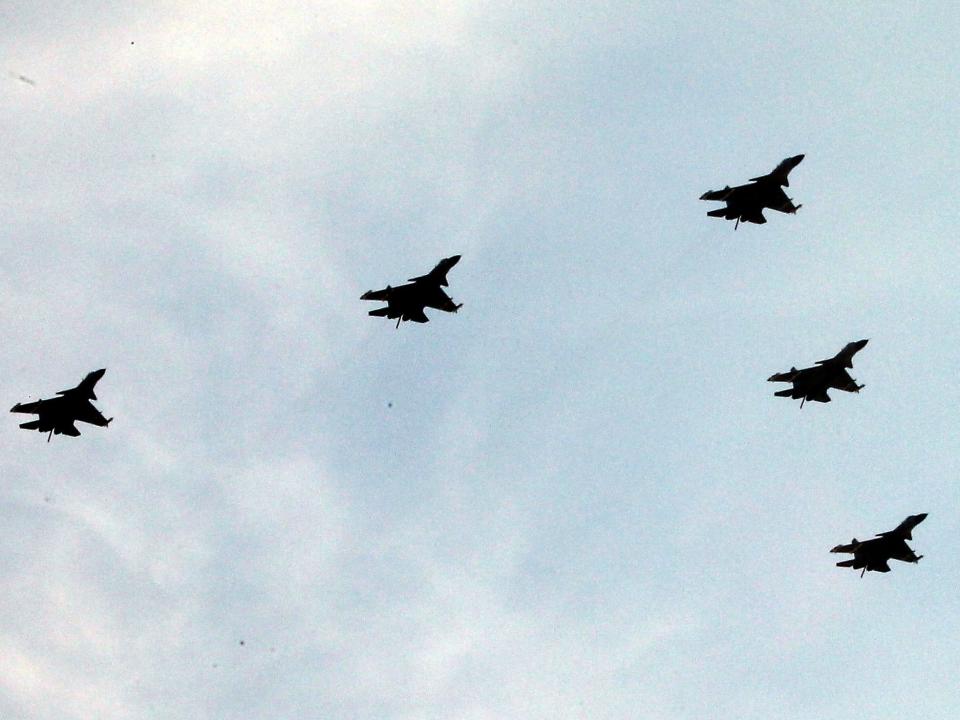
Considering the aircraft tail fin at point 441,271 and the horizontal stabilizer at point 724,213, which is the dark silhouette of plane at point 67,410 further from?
the horizontal stabilizer at point 724,213

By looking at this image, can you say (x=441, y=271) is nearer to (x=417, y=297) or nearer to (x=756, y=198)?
(x=417, y=297)

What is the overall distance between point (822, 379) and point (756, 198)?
15.9 meters

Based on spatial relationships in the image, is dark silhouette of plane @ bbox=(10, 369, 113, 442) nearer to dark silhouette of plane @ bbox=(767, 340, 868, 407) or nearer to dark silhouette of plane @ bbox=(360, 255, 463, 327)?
dark silhouette of plane @ bbox=(360, 255, 463, 327)

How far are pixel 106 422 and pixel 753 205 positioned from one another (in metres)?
54.7

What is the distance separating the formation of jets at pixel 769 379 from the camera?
8331cm

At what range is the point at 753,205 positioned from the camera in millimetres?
91562

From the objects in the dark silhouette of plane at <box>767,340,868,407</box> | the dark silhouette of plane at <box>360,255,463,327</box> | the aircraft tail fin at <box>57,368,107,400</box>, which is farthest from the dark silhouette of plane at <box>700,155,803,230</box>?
the aircraft tail fin at <box>57,368,107,400</box>

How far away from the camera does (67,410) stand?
273ft

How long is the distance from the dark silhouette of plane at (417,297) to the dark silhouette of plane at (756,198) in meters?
23.3

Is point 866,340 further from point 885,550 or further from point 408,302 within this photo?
point 408,302

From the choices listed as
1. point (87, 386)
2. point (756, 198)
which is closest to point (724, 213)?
point (756, 198)

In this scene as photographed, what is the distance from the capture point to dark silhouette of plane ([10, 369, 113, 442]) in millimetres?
81750

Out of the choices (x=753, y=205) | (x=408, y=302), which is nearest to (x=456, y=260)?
(x=408, y=302)

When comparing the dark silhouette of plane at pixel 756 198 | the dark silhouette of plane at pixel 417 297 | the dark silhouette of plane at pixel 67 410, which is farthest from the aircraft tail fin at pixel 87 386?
the dark silhouette of plane at pixel 756 198
